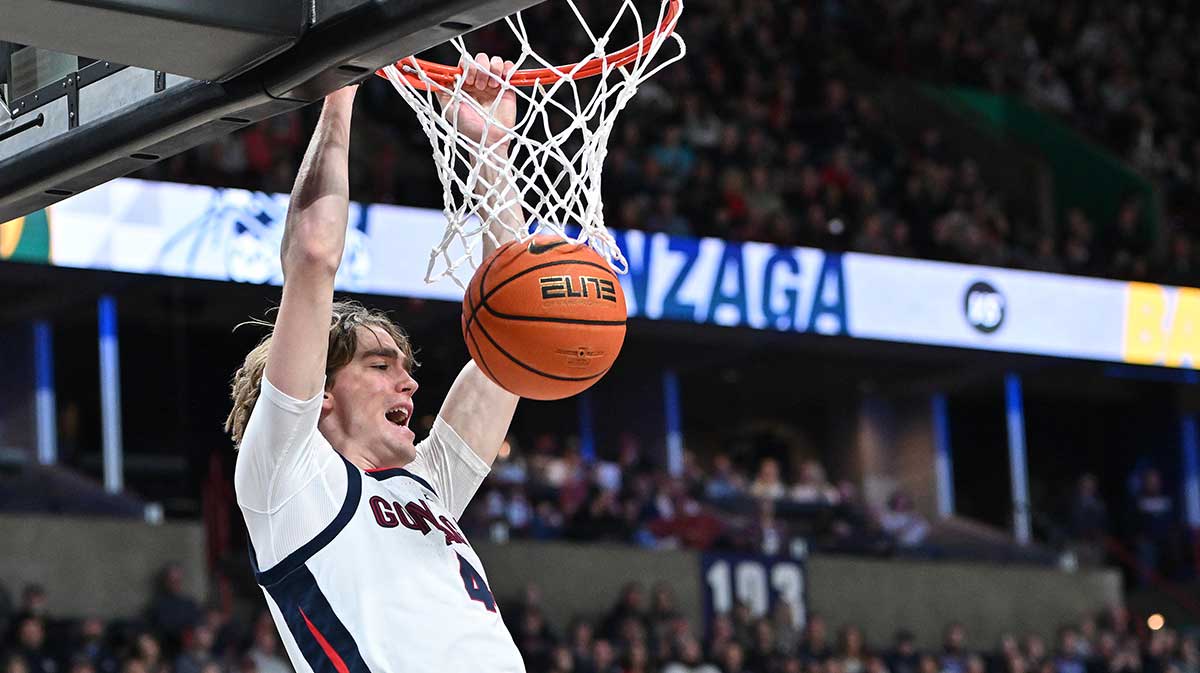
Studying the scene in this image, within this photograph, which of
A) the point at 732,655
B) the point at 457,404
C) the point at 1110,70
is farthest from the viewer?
the point at 1110,70

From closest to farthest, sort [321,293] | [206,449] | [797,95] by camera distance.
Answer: [321,293], [206,449], [797,95]

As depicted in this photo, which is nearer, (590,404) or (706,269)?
(706,269)

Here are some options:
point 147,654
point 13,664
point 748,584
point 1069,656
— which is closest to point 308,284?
point 13,664

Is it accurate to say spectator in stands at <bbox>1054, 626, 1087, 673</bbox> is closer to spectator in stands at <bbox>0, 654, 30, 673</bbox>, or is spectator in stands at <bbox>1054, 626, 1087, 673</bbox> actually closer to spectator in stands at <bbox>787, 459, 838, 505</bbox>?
spectator in stands at <bbox>787, 459, 838, 505</bbox>

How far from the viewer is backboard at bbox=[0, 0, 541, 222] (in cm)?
307

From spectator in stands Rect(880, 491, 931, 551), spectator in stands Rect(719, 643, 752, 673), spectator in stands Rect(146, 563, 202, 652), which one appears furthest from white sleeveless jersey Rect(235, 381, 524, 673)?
spectator in stands Rect(880, 491, 931, 551)

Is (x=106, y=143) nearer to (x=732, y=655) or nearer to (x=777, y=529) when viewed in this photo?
(x=732, y=655)

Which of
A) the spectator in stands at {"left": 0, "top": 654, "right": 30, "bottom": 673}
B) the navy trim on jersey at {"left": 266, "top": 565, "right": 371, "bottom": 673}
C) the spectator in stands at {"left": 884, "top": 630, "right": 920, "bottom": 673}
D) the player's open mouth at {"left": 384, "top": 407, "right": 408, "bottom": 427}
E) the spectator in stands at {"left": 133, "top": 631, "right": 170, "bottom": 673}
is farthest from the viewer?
the spectator in stands at {"left": 884, "top": 630, "right": 920, "bottom": 673}

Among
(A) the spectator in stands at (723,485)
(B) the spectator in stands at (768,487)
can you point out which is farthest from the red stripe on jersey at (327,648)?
(B) the spectator in stands at (768,487)

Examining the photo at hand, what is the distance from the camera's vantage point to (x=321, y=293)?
11.0 ft

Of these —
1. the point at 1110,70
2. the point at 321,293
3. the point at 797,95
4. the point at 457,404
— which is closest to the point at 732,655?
the point at 797,95

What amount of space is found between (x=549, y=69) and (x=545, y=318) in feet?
2.71

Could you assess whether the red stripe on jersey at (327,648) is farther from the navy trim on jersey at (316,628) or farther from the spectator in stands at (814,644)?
the spectator in stands at (814,644)

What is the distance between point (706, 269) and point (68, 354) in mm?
5201
